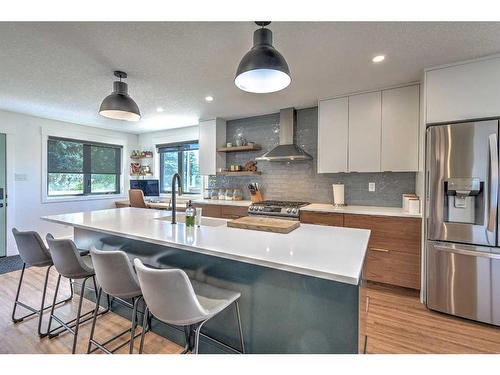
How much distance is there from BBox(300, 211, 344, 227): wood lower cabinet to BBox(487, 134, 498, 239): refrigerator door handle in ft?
4.23

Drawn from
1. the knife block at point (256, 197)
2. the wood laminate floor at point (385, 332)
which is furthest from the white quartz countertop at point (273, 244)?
the knife block at point (256, 197)

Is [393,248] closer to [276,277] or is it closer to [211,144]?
[276,277]

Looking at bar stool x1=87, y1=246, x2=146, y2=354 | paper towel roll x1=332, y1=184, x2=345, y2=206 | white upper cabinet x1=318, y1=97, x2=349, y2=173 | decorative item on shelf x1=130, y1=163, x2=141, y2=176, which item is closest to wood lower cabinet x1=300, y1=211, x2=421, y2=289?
paper towel roll x1=332, y1=184, x2=345, y2=206

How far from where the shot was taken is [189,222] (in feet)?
6.26

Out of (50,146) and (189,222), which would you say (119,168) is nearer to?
(50,146)

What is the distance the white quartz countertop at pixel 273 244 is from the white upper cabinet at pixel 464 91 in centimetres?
153

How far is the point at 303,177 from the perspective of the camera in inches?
152

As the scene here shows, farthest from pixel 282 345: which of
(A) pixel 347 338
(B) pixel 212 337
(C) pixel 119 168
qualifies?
(C) pixel 119 168

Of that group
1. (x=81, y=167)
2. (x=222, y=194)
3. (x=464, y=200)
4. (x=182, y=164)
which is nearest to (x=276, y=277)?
(x=464, y=200)

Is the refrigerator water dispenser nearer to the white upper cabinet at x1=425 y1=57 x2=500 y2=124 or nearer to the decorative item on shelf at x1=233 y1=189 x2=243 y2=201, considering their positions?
the white upper cabinet at x1=425 y1=57 x2=500 y2=124

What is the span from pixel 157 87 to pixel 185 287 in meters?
2.54

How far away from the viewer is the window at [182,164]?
5.26m

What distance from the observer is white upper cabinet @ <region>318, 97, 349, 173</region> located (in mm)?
3197

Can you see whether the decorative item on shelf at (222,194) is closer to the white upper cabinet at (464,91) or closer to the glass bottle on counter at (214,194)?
the glass bottle on counter at (214,194)
